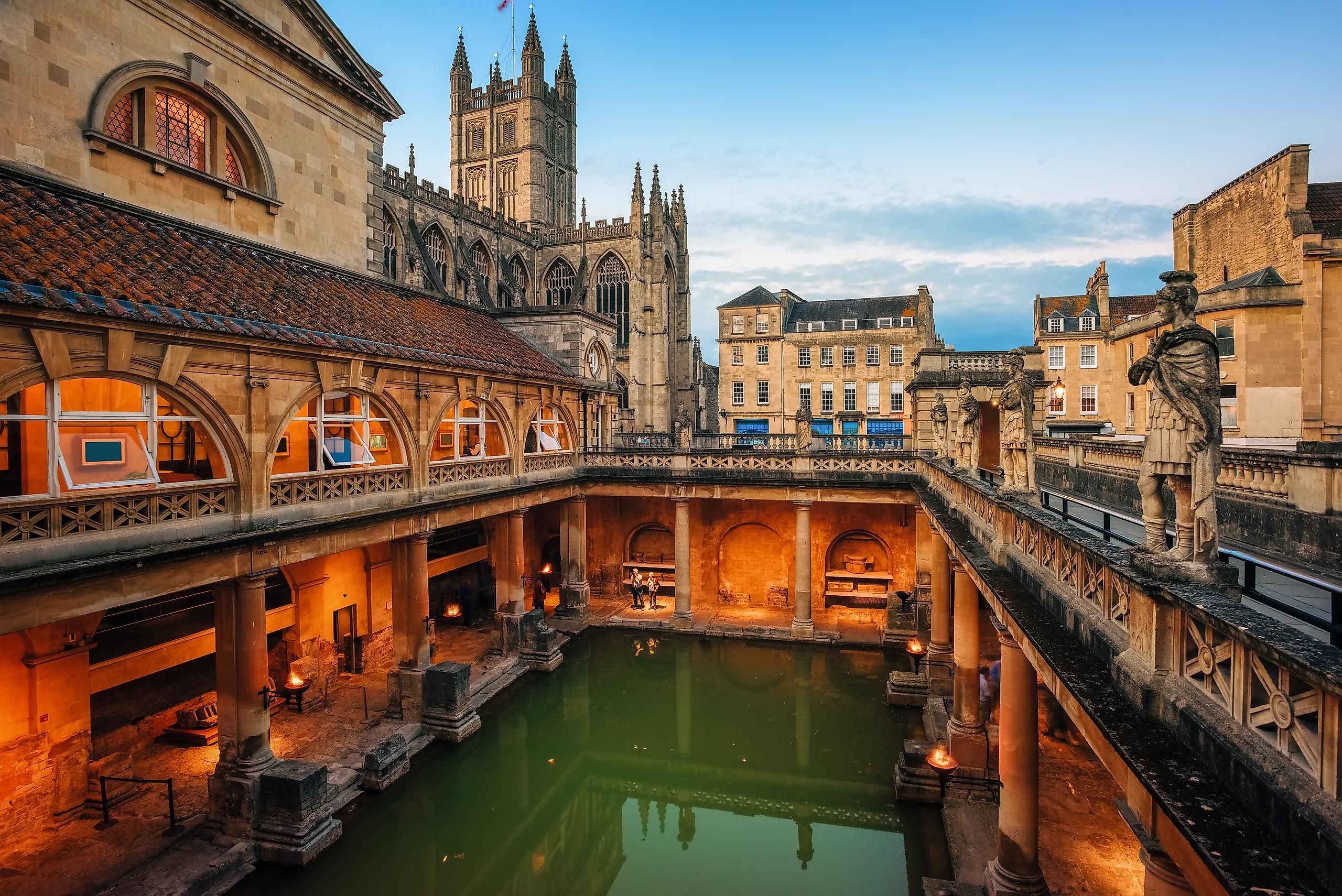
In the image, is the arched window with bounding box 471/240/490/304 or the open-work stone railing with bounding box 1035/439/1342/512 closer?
the open-work stone railing with bounding box 1035/439/1342/512

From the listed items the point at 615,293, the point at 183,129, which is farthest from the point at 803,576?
the point at 615,293

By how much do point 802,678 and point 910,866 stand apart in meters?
8.37

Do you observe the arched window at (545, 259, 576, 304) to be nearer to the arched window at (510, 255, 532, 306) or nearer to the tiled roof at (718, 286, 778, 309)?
the arched window at (510, 255, 532, 306)

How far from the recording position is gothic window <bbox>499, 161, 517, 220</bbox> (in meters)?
64.8

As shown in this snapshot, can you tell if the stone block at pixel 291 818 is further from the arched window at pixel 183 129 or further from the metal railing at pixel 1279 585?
the metal railing at pixel 1279 585

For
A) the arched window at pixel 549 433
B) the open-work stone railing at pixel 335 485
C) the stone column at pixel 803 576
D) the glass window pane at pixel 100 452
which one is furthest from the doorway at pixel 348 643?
A: the stone column at pixel 803 576

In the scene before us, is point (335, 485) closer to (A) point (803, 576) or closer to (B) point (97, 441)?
(B) point (97, 441)

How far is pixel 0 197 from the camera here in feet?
35.0

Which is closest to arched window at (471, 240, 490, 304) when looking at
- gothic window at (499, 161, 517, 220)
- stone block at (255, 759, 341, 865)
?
gothic window at (499, 161, 517, 220)

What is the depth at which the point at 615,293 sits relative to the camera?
51.2 metres

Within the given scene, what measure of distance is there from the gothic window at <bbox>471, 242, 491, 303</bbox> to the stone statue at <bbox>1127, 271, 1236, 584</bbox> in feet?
142

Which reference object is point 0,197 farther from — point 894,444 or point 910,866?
point 894,444

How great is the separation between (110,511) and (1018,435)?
13.1 m

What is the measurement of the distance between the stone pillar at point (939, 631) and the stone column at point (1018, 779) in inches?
335
